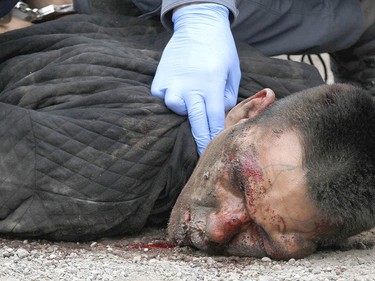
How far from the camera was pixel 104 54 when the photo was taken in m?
3.05

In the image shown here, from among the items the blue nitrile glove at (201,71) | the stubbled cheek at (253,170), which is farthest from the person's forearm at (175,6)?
the stubbled cheek at (253,170)

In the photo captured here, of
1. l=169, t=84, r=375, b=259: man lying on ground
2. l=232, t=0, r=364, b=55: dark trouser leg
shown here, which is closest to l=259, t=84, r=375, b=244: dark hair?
l=169, t=84, r=375, b=259: man lying on ground

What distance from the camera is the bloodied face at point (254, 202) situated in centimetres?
252

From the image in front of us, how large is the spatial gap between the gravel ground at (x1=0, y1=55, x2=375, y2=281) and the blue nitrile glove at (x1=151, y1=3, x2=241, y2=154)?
402 mm

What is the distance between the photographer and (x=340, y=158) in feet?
8.20

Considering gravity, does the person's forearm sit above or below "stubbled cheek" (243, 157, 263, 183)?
above

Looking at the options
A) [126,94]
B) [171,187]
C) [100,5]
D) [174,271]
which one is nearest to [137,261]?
[174,271]

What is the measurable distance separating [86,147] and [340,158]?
760mm

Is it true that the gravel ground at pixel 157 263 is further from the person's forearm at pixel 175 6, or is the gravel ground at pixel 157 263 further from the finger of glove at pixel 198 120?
the person's forearm at pixel 175 6

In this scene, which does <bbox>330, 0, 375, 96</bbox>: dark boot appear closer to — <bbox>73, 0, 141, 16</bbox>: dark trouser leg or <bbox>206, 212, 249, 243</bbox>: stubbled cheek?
<bbox>73, 0, 141, 16</bbox>: dark trouser leg

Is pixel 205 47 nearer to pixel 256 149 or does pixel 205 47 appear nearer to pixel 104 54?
pixel 104 54

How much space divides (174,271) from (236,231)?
218 millimetres

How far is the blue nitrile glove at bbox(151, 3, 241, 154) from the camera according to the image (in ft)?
9.61

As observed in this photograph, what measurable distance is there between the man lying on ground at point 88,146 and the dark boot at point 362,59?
0.86 metres
